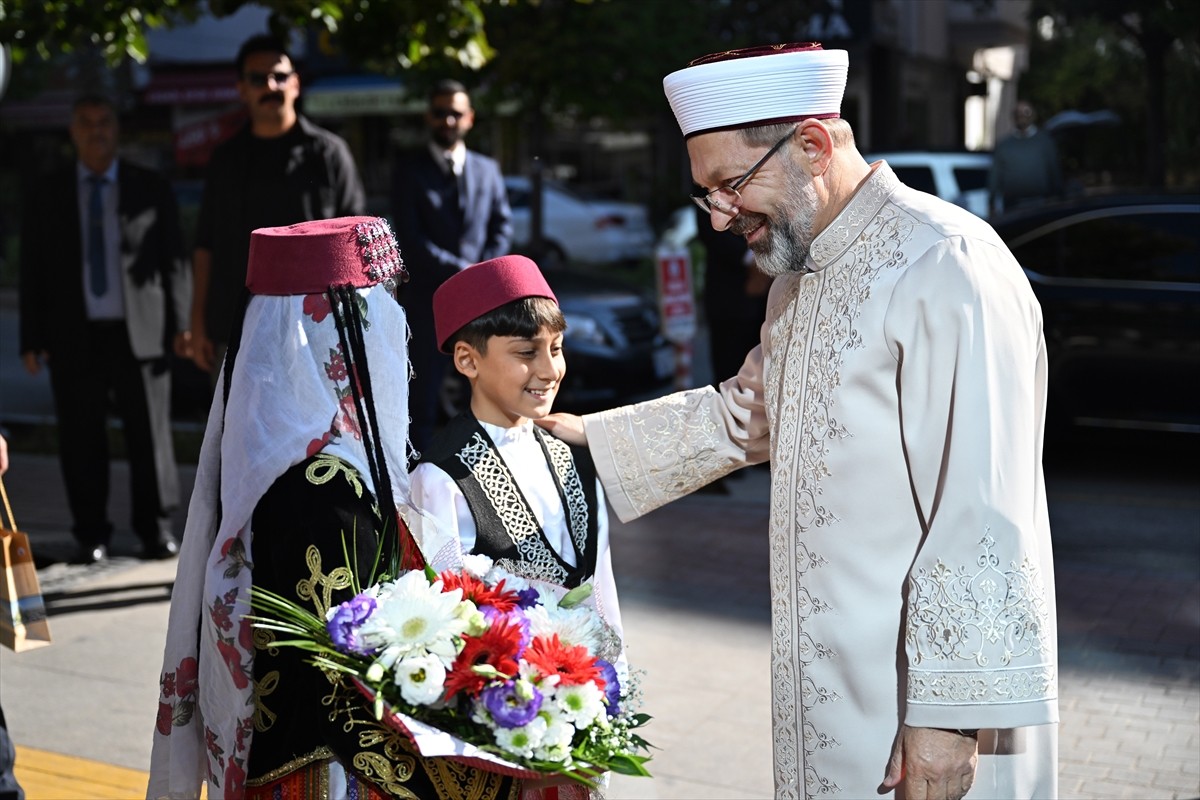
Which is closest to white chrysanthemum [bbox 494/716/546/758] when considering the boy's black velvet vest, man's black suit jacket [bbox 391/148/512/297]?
the boy's black velvet vest

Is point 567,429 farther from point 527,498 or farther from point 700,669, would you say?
point 700,669

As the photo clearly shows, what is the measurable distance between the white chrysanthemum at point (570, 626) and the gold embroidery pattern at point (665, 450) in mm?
753

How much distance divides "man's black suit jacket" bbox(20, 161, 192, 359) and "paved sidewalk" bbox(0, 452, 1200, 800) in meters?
1.17

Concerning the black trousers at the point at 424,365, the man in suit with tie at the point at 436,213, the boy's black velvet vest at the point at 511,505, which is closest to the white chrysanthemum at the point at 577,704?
the boy's black velvet vest at the point at 511,505

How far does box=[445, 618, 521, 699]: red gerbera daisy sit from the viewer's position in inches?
92.2

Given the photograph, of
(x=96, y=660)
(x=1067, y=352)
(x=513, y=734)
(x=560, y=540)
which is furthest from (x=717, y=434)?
(x=1067, y=352)

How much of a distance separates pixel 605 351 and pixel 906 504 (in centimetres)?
822

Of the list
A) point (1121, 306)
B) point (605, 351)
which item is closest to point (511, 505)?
point (1121, 306)

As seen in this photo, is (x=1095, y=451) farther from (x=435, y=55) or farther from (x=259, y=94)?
(x=259, y=94)

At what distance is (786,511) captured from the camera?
2.76 meters

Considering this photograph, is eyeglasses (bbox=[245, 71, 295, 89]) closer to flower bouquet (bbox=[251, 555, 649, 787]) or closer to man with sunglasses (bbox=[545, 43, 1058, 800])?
man with sunglasses (bbox=[545, 43, 1058, 800])

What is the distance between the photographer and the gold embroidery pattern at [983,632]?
2.41m

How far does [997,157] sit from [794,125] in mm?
12495

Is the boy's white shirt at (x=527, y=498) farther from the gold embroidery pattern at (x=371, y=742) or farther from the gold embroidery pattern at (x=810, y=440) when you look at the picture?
the gold embroidery pattern at (x=371, y=742)
